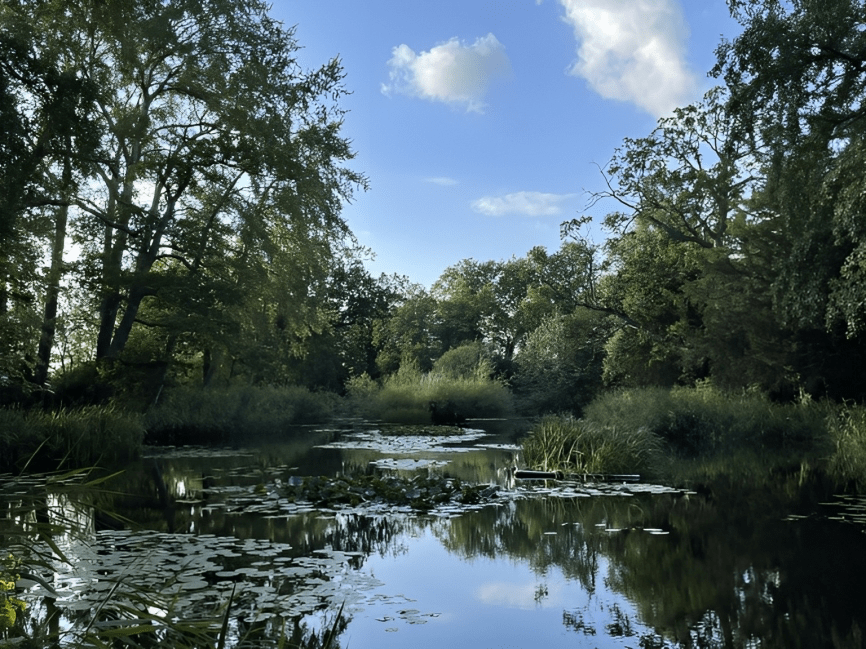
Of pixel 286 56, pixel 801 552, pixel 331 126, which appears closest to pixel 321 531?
pixel 801 552

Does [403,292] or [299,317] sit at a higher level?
[403,292]

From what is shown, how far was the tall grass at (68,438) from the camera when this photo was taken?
42.7ft

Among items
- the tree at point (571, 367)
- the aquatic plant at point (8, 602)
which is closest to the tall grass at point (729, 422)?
the tree at point (571, 367)

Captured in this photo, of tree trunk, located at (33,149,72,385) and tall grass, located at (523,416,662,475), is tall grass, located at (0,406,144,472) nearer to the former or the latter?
tree trunk, located at (33,149,72,385)

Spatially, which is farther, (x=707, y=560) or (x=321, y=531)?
(x=321, y=531)

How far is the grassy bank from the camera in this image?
1396 cm

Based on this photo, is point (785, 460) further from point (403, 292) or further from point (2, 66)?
point (403, 292)

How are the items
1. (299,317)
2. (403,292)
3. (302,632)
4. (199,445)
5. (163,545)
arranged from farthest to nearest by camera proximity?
(403,292), (299,317), (199,445), (163,545), (302,632)

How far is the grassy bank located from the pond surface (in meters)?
1.93

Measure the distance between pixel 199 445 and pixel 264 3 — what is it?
40.1 feet

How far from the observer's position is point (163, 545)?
7121 millimetres

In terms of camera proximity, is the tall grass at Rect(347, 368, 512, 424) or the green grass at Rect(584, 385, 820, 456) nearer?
the green grass at Rect(584, 385, 820, 456)

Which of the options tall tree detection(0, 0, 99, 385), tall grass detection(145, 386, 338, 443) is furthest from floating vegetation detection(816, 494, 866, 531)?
tall grass detection(145, 386, 338, 443)

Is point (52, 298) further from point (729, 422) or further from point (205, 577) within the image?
point (729, 422)
